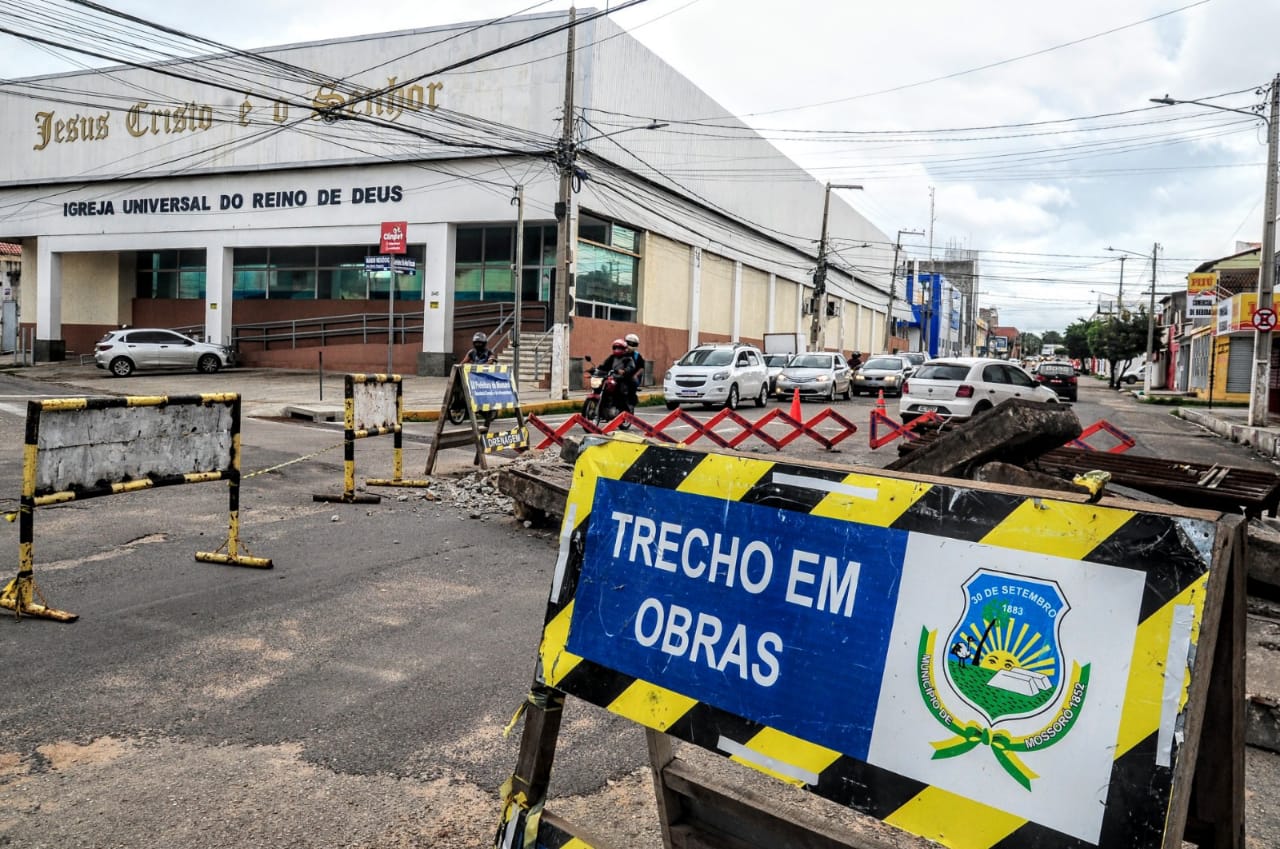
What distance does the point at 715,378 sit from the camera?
77.7 ft

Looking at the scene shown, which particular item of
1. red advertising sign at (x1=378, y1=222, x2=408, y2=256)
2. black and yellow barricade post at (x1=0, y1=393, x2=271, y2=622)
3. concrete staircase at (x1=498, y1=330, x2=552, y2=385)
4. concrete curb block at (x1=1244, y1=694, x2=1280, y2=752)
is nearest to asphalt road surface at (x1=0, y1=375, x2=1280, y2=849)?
concrete curb block at (x1=1244, y1=694, x2=1280, y2=752)

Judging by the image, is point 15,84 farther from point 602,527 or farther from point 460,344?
point 602,527

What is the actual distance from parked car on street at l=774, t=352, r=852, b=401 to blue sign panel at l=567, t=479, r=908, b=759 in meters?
25.9

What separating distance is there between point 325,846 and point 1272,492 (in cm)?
732

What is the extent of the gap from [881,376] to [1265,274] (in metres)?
12.9

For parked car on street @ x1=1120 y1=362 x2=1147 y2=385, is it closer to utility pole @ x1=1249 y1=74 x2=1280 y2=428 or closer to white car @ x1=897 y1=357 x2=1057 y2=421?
utility pole @ x1=1249 y1=74 x2=1280 y2=428

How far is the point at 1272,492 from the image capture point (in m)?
7.35

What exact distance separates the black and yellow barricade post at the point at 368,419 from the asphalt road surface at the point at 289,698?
1.21 meters

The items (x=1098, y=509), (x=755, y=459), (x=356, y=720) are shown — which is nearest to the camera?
(x=1098, y=509)

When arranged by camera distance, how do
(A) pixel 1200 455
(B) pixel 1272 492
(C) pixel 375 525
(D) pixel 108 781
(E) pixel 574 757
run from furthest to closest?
(A) pixel 1200 455, (C) pixel 375 525, (B) pixel 1272 492, (E) pixel 574 757, (D) pixel 108 781

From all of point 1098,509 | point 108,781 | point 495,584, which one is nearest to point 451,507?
point 495,584

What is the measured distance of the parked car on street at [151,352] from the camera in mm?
31234

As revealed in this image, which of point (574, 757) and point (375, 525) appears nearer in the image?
point (574, 757)

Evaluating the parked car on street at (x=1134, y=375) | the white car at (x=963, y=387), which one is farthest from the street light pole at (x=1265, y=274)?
the parked car on street at (x=1134, y=375)
